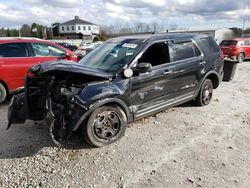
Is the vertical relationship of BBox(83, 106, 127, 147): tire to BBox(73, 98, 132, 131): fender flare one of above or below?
below

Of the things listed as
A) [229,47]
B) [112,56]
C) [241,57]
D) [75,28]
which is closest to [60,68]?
[112,56]

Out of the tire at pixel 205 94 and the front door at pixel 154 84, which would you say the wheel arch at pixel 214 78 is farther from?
the front door at pixel 154 84

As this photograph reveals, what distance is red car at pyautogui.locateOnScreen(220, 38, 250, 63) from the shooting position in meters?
15.5

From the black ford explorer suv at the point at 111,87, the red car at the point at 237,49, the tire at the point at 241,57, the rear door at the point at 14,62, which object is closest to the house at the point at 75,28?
the red car at the point at 237,49

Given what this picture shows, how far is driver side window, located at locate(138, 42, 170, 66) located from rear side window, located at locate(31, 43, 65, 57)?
11.8 ft

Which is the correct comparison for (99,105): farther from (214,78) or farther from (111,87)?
(214,78)

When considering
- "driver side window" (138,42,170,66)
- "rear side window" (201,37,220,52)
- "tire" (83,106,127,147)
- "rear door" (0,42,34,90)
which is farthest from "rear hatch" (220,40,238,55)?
"tire" (83,106,127,147)

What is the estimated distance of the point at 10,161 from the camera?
3.68 m

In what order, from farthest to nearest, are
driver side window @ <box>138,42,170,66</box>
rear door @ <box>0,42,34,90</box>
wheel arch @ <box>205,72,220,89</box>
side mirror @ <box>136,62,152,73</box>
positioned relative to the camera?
rear door @ <box>0,42,34,90</box> → wheel arch @ <box>205,72,220,89</box> → driver side window @ <box>138,42,170,66</box> → side mirror @ <box>136,62,152,73</box>

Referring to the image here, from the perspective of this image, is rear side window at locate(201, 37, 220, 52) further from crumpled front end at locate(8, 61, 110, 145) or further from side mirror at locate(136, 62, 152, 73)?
crumpled front end at locate(8, 61, 110, 145)

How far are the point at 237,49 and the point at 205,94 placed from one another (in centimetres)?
1126

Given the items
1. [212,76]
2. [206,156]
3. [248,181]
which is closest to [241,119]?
[212,76]

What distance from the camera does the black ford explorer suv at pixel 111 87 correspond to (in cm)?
368

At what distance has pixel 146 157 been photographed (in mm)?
3695
